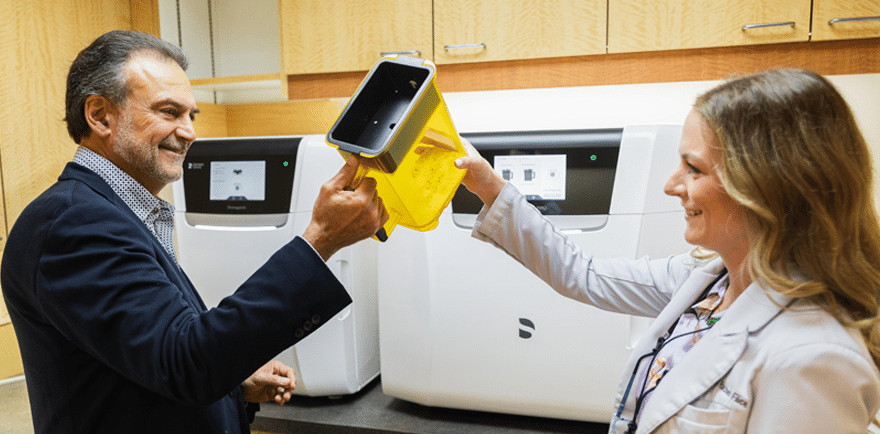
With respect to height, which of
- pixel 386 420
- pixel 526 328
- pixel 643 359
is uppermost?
pixel 643 359

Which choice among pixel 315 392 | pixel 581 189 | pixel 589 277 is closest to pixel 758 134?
pixel 589 277

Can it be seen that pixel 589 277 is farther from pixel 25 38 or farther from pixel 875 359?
pixel 25 38

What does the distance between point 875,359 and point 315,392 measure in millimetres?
1610

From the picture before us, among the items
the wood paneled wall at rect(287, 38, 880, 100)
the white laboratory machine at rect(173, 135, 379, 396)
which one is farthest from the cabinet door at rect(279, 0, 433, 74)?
the white laboratory machine at rect(173, 135, 379, 396)

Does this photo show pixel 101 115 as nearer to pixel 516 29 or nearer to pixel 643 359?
pixel 643 359

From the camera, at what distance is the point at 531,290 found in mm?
1693

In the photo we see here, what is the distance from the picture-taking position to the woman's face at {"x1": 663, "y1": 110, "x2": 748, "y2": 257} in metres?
0.85

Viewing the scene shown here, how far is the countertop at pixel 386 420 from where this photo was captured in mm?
1781

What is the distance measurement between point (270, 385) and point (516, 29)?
1.43m

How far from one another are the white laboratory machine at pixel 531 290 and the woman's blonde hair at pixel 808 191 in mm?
790

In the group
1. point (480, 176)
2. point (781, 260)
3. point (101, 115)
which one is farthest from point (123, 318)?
point (781, 260)

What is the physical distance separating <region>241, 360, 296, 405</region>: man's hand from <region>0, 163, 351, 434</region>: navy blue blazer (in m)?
0.22

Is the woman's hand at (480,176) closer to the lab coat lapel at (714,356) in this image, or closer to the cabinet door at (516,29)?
the lab coat lapel at (714,356)

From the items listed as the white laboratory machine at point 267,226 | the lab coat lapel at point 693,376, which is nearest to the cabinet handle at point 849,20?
the lab coat lapel at point 693,376
